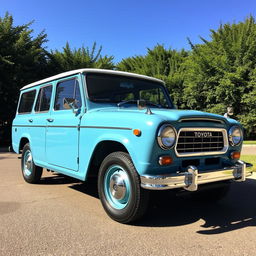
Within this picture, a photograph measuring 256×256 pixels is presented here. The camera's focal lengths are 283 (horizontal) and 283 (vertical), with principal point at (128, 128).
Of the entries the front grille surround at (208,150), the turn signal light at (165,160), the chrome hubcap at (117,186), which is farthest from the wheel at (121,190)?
the front grille surround at (208,150)

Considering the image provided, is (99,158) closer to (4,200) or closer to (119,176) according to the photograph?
(119,176)

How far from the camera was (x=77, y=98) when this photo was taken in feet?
14.9

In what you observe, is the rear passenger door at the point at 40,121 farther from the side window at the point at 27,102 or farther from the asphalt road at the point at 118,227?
the asphalt road at the point at 118,227

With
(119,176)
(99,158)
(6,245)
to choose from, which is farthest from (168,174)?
(6,245)

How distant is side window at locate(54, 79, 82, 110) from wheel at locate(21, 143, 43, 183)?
152cm

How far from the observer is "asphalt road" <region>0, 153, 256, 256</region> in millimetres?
2994

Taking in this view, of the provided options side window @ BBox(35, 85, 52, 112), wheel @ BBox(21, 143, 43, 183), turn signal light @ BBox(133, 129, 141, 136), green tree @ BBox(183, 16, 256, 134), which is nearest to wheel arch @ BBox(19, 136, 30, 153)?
wheel @ BBox(21, 143, 43, 183)

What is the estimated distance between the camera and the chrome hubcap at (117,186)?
3.65m

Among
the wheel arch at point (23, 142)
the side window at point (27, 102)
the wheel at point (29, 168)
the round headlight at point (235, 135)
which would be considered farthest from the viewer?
the wheel arch at point (23, 142)

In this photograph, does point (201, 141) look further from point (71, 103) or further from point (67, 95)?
point (67, 95)

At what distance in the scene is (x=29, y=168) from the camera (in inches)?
241

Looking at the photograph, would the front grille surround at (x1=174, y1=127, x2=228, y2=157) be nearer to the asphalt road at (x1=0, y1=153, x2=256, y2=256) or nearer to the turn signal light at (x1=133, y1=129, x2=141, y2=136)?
the turn signal light at (x1=133, y1=129, x2=141, y2=136)

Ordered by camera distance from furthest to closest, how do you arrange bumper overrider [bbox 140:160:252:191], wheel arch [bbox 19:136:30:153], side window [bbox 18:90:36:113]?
wheel arch [bbox 19:136:30:153]
side window [bbox 18:90:36:113]
bumper overrider [bbox 140:160:252:191]

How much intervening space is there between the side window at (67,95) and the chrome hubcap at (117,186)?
136 centimetres
